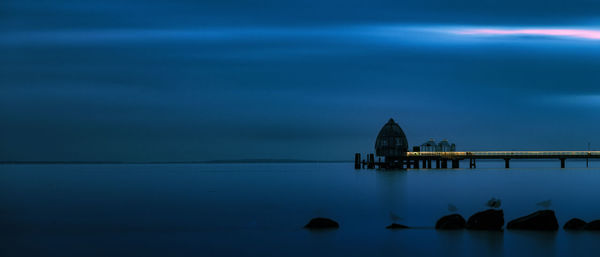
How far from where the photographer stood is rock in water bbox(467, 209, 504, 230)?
28656 millimetres

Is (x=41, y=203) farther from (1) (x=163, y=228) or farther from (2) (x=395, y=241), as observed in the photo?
(2) (x=395, y=241)

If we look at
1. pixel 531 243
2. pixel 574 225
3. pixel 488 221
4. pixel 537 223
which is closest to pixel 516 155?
pixel 574 225

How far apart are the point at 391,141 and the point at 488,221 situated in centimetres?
9418

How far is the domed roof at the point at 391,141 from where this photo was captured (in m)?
122

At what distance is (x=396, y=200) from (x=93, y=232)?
23664 millimetres

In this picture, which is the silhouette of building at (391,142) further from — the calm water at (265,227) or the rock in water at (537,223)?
the rock in water at (537,223)

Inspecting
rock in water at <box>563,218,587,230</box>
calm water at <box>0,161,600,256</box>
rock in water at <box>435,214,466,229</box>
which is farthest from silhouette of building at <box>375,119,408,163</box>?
rock in water at <box>563,218,587,230</box>

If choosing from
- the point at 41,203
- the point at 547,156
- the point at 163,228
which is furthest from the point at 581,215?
the point at 547,156

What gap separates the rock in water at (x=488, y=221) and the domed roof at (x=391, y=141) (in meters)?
93.1

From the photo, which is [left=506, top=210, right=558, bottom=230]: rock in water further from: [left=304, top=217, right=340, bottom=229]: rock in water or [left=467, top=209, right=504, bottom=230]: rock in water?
[left=304, top=217, right=340, bottom=229]: rock in water

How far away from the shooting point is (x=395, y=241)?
2722 cm

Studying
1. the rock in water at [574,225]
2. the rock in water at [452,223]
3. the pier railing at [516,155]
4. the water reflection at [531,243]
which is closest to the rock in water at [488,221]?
the rock in water at [452,223]

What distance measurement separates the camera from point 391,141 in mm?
122625

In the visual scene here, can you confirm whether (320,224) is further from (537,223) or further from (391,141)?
(391,141)
